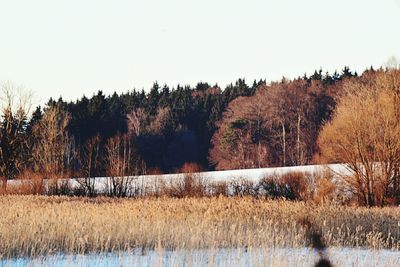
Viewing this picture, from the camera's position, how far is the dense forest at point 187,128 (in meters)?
36.9

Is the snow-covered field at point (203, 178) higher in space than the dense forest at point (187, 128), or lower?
lower

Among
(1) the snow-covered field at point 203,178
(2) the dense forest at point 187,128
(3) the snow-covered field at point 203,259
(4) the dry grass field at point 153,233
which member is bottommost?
(3) the snow-covered field at point 203,259

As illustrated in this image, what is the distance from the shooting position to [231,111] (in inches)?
2270

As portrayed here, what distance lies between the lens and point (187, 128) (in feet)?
210

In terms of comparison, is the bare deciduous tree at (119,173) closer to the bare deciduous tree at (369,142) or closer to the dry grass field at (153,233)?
the bare deciduous tree at (369,142)

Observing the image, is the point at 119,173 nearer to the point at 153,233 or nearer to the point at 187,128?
the point at 153,233

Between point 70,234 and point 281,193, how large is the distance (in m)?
20.9

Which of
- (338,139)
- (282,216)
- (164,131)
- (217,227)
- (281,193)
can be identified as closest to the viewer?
(217,227)

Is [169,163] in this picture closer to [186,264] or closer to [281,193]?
[281,193]

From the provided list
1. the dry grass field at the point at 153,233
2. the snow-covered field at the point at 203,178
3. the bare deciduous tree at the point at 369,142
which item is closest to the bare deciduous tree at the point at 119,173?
the snow-covered field at the point at 203,178

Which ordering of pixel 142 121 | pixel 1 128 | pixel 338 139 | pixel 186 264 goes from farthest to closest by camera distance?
pixel 142 121 < pixel 1 128 < pixel 338 139 < pixel 186 264

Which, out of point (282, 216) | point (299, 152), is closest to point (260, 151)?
point (299, 152)

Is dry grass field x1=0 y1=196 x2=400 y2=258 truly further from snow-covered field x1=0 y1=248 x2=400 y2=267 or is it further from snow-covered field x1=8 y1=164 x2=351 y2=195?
snow-covered field x1=8 y1=164 x2=351 y2=195

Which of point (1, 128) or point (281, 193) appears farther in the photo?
point (1, 128)
